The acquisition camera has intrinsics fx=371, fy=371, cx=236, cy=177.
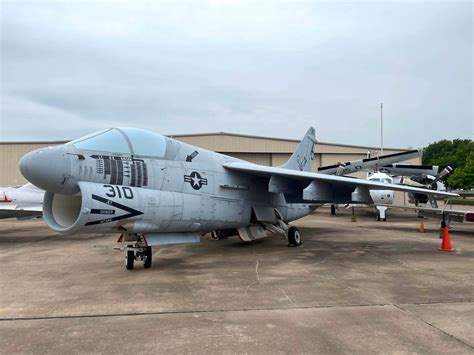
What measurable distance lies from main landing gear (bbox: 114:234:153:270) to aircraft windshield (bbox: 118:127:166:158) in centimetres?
172

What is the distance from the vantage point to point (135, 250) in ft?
24.2

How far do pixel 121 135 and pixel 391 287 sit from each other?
5569 millimetres

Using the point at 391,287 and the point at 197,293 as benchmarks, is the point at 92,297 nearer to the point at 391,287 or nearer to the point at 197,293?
the point at 197,293

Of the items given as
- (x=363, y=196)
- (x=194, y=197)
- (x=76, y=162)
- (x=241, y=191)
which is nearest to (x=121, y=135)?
(x=76, y=162)

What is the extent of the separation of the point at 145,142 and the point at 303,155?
310 inches

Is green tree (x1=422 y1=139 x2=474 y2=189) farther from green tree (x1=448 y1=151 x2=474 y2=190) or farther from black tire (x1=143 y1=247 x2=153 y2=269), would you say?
black tire (x1=143 y1=247 x2=153 y2=269)

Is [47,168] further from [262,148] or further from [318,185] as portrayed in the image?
[262,148]

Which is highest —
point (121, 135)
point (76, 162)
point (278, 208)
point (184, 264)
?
point (121, 135)

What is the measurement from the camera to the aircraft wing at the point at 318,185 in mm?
9453

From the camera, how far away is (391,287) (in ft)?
19.7

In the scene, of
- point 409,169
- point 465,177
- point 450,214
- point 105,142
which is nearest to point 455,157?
point 465,177

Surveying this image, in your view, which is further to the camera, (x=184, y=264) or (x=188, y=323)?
(x=184, y=264)

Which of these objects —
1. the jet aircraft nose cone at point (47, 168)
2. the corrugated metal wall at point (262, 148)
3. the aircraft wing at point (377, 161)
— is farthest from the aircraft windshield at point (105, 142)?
the corrugated metal wall at point (262, 148)

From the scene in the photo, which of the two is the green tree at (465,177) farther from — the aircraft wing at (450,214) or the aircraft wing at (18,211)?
the aircraft wing at (18,211)
